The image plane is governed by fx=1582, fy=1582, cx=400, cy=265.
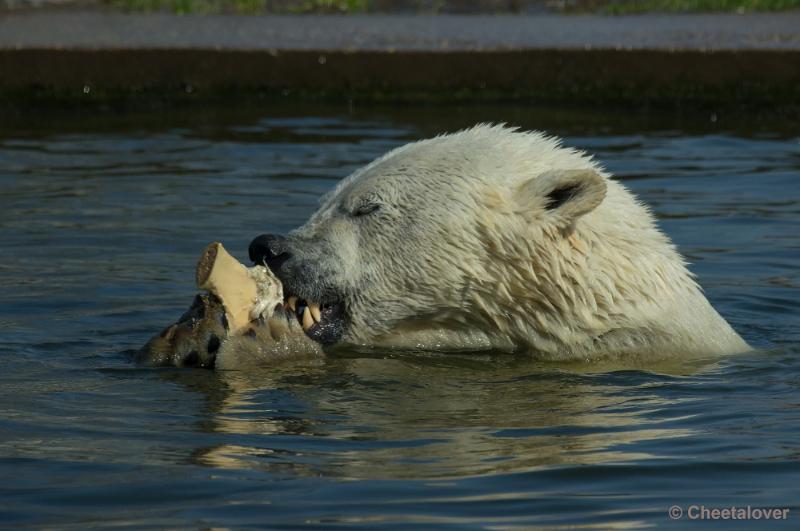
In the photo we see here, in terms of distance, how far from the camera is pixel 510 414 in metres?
4.20

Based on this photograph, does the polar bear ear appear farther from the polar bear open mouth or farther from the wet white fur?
the polar bear open mouth

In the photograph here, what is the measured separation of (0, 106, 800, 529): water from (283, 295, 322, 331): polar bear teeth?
0.13 m

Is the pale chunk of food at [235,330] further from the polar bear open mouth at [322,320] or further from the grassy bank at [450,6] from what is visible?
the grassy bank at [450,6]

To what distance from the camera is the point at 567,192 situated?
4.54 m

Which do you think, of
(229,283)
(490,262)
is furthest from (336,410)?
(490,262)

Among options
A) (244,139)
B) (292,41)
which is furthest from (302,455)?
(292,41)

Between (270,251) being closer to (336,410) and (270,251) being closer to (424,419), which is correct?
(336,410)

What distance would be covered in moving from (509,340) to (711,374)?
604mm

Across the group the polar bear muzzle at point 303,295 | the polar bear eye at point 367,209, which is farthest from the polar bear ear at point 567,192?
the polar bear muzzle at point 303,295

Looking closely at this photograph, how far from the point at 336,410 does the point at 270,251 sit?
0.59 metres

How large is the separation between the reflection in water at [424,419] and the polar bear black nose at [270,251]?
1.05ft

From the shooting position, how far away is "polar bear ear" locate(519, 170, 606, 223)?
443 cm

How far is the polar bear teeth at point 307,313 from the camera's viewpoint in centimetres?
469

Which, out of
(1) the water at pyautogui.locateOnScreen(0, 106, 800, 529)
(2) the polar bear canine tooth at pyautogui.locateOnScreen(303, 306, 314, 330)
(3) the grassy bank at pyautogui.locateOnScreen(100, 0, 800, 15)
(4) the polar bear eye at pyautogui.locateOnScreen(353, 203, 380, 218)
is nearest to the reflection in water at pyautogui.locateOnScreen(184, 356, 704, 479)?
(1) the water at pyautogui.locateOnScreen(0, 106, 800, 529)
